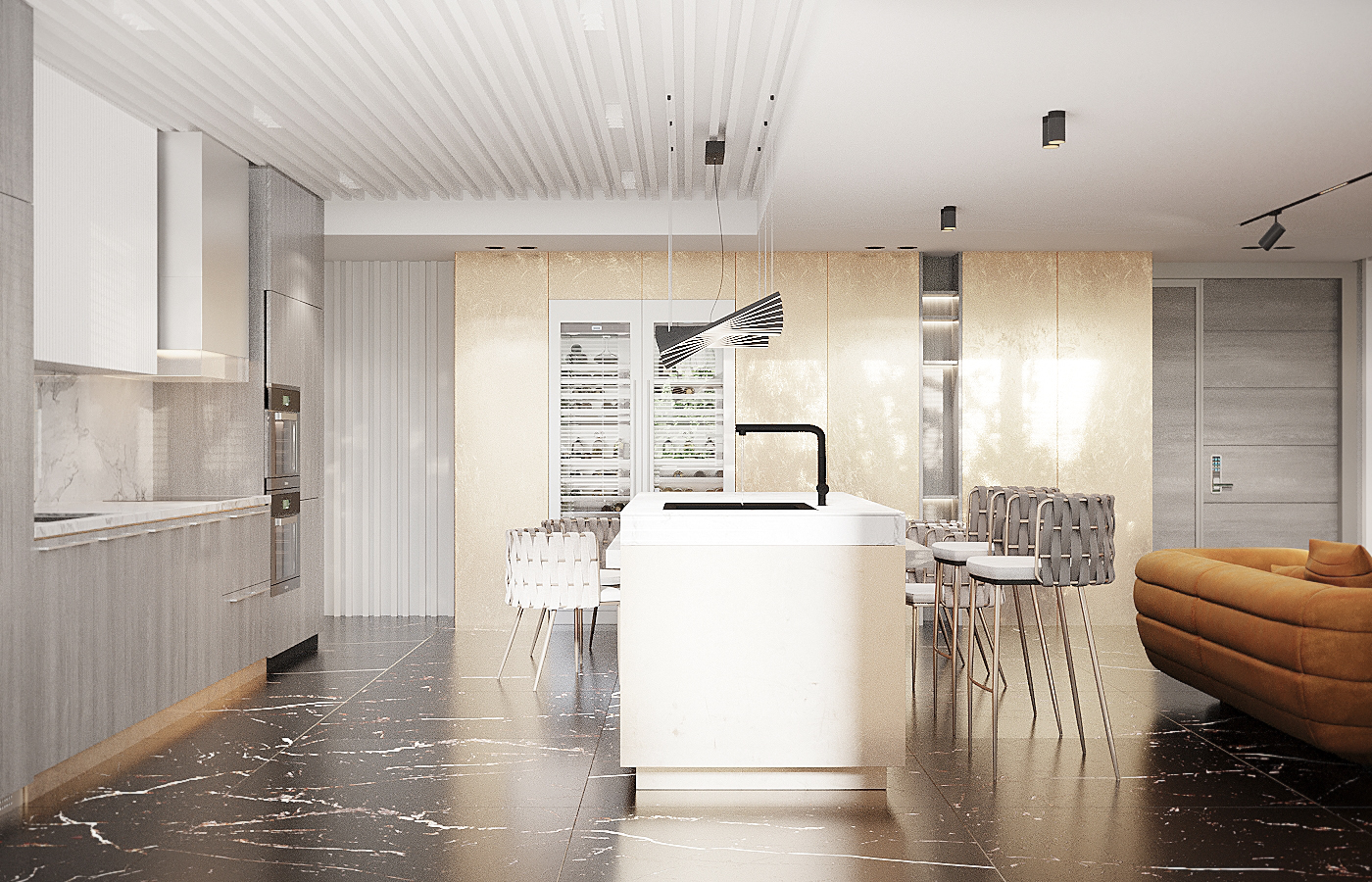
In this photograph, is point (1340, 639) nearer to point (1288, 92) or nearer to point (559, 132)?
point (1288, 92)

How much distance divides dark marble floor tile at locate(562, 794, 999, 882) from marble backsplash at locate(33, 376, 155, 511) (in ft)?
10.6

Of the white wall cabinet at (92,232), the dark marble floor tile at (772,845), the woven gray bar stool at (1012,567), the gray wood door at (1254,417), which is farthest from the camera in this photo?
the gray wood door at (1254,417)

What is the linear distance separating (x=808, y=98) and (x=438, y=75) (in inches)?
64.9

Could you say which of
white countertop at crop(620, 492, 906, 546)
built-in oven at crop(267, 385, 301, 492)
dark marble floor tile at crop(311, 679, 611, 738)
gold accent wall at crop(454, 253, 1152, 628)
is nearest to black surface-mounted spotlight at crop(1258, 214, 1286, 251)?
gold accent wall at crop(454, 253, 1152, 628)

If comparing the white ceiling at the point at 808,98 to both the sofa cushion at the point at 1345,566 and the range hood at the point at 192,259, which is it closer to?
the range hood at the point at 192,259

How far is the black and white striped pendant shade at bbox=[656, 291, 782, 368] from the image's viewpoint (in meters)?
4.91

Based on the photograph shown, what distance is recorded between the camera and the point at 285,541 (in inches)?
243

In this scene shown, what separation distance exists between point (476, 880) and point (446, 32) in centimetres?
313

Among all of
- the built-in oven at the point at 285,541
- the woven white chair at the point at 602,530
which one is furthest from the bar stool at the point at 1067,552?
the built-in oven at the point at 285,541

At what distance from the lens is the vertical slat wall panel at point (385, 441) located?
27.3 ft

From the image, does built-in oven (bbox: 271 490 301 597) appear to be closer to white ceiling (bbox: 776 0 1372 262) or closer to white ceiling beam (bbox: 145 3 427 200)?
white ceiling beam (bbox: 145 3 427 200)

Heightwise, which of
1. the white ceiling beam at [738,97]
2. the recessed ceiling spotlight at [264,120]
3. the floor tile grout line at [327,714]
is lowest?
the floor tile grout line at [327,714]

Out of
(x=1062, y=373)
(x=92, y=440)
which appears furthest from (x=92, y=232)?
(x=1062, y=373)

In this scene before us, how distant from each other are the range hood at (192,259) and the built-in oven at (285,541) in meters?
0.92
